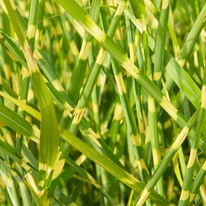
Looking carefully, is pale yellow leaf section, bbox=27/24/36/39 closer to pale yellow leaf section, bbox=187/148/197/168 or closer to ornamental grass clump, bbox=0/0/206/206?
ornamental grass clump, bbox=0/0/206/206

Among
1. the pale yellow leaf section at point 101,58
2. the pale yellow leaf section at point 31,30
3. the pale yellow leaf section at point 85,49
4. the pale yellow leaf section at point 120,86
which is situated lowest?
the pale yellow leaf section at point 120,86

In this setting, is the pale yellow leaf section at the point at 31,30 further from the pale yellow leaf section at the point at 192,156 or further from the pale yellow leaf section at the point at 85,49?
the pale yellow leaf section at the point at 192,156

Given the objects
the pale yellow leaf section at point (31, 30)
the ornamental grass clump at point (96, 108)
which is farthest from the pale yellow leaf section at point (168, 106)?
the pale yellow leaf section at point (31, 30)

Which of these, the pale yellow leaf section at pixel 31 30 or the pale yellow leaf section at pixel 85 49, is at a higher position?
the pale yellow leaf section at pixel 31 30

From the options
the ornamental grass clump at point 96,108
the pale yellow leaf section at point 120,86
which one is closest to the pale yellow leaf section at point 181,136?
the ornamental grass clump at point 96,108

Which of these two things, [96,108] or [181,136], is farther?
[96,108]

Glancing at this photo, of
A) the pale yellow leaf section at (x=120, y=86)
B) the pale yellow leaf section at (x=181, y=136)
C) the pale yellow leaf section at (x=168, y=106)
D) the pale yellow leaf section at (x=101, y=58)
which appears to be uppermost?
the pale yellow leaf section at (x=101, y=58)

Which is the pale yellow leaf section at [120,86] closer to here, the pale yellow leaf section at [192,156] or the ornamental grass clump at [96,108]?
the ornamental grass clump at [96,108]

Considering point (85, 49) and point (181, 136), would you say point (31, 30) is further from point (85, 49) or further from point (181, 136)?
point (181, 136)

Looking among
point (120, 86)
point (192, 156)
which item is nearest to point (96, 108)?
point (120, 86)

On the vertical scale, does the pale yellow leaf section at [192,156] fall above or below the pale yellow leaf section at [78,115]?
below

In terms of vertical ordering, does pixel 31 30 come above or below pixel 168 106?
above

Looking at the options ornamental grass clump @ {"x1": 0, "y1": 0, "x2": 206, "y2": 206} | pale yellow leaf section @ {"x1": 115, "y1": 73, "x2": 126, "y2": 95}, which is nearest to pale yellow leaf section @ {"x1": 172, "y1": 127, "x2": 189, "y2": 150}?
ornamental grass clump @ {"x1": 0, "y1": 0, "x2": 206, "y2": 206}
